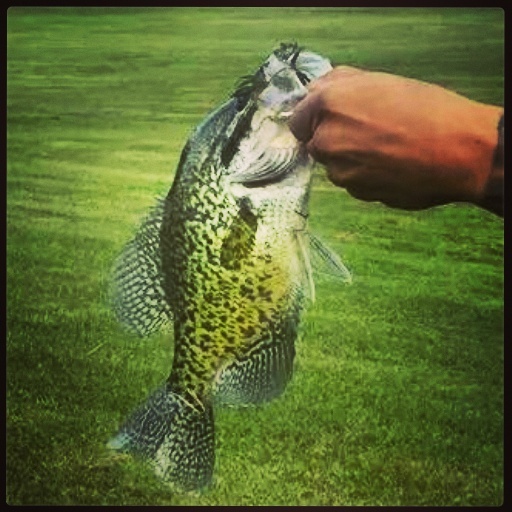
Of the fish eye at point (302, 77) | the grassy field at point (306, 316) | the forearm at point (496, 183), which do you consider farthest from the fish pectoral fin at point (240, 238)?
the forearm at point (496, 183)

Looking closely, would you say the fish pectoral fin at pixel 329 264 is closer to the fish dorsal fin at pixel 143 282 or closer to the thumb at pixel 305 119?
the thumb at pixel 305 119

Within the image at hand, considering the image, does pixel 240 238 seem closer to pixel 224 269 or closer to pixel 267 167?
pixel 224 269

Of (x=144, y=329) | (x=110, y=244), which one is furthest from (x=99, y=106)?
(x=144, y=329)

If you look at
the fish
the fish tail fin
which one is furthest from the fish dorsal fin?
the fish tail fin

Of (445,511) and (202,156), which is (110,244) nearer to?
(202,156)

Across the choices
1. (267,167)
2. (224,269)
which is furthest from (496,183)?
(224,269)

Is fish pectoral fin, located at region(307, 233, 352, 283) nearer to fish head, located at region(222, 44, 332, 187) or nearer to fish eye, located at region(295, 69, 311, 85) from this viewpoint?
fish head, located at region(222, 44, 332, 187)
